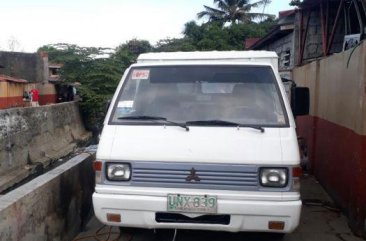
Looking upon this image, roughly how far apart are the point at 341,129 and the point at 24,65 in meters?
27.7

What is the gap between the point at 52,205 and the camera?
4.53 m

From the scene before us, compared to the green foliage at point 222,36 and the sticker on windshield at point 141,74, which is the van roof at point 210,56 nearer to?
the sticker on windshield at point 141,74

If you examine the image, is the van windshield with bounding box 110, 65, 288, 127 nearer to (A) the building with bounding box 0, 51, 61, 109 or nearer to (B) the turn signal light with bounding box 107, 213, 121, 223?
(B) the turn signal light with bounding box 107, 213, 121, 223

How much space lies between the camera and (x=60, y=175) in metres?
4.80

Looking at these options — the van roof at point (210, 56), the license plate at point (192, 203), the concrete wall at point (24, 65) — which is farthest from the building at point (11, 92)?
the license plate at point (192, 203)

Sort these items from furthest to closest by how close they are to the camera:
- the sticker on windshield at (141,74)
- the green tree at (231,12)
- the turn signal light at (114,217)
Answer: the green tree at (231,12), the sticker on windshield at (141,74), the turn signal light at (114,217)

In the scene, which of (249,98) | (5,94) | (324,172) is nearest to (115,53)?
(5,94)

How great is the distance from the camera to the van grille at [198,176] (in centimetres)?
378

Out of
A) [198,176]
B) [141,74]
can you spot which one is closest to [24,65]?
[141,74]

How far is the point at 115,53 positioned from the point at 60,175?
2190cm

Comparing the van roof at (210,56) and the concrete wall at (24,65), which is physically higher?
the concrete wall at (24,65)

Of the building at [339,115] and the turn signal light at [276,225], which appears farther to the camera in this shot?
the building at [339,115]

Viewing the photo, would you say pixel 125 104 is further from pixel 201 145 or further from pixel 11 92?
pixel 11 92

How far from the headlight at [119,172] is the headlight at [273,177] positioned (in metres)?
1.19
